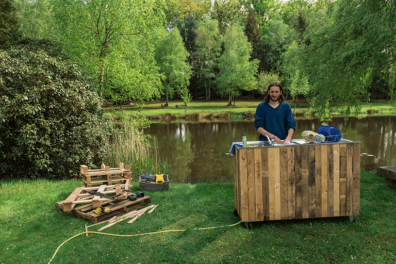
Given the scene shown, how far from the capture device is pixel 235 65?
35625 millimetres

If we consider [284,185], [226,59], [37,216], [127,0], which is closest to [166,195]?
[37,216]

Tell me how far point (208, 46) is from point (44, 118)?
118 ft

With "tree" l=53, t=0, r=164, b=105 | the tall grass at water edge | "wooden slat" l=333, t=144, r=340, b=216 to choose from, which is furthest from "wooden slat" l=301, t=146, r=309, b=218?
"tree" l=53, t=0, r=164, b=105

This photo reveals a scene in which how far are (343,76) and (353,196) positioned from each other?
4.64 meters

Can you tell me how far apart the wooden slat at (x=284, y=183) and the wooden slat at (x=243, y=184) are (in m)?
0.52

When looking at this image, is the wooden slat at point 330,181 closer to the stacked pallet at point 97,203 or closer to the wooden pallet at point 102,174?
the stacked pallet at point 97,203

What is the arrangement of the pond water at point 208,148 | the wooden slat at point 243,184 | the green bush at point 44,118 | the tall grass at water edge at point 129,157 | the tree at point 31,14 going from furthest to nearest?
1. the tree at point 31,14
2. the pond water at point 208,148
3. the tall grass at water edge at point 129,157
4. the green bush at point 44,118
5. the wooden slat at point 243,184

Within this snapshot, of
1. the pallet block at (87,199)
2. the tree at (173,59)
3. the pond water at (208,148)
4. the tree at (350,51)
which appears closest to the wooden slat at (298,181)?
the pallet block at (87,199)

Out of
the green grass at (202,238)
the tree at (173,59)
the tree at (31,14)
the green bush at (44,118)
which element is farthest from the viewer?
the tree at (173,59)

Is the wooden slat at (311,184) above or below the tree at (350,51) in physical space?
below

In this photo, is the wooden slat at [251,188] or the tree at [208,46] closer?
the wooden slat at [251,188]

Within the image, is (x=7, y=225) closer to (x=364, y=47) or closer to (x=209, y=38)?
(x=364, y=47)

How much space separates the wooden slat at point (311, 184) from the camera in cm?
388

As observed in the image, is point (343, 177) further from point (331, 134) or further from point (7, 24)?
point (7, 24)
